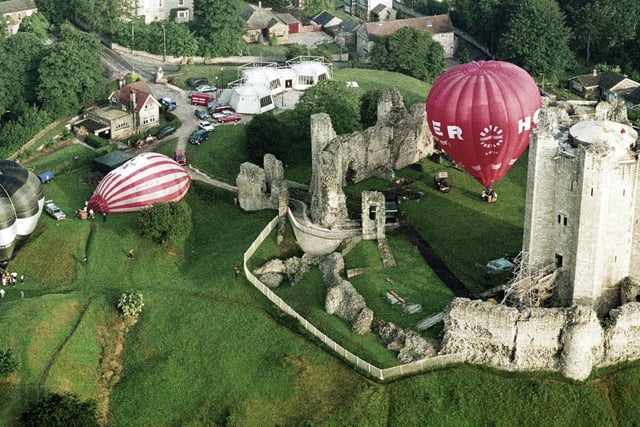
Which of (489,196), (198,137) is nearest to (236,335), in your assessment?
(489,196)

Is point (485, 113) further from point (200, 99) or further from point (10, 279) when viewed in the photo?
point (200, 99)

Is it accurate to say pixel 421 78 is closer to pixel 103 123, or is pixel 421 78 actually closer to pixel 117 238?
pixel 103 123

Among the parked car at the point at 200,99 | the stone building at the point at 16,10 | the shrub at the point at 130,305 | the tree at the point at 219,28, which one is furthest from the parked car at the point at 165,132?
the stone building at the point at 16,10

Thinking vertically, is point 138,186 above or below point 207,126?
above

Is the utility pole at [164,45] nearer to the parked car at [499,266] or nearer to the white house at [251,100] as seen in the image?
the white house at [251,100]

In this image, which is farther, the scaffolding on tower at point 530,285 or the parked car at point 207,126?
the parked car at point 207,126

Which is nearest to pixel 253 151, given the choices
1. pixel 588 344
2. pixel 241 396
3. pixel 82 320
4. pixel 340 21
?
pixel 82 320
